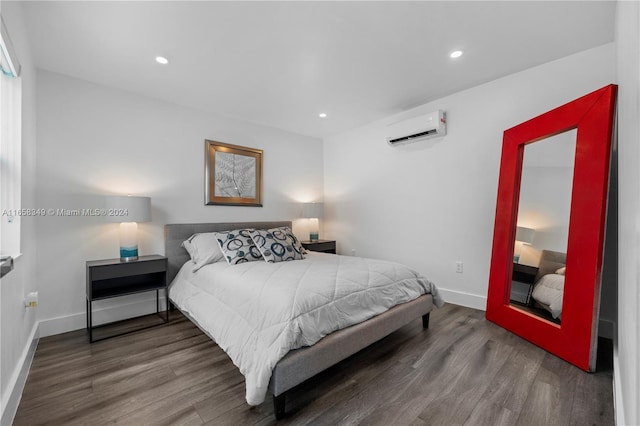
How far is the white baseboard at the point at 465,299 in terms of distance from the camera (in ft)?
9.91

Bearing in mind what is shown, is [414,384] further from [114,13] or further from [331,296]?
[114,13]

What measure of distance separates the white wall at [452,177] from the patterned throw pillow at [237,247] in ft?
6.23

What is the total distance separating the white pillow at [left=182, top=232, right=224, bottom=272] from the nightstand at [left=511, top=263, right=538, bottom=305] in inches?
114

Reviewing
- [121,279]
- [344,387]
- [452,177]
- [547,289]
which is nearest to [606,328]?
[547,289]

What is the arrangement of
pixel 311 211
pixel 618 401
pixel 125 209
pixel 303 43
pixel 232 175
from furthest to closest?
1. pixel 311 211
2. pixel 232 175
3. pixel 125 209
4. pixel 303 43
5. pixel 618 401

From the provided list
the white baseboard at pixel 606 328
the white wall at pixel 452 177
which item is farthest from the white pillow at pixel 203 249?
the white baseboard at pixel 606 328

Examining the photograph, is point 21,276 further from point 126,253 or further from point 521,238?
point 521,238

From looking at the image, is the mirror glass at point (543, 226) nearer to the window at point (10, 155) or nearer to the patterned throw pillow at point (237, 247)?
the patterned throw pillow at point (237, 247)

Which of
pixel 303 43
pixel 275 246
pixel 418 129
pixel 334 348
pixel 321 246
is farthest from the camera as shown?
pixel 321 246

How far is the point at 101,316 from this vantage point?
274cm

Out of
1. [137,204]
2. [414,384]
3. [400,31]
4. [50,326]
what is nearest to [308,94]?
[400,31]

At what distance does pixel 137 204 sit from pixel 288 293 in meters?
1.91

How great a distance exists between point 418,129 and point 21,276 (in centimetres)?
393

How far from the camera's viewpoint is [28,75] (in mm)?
2146
